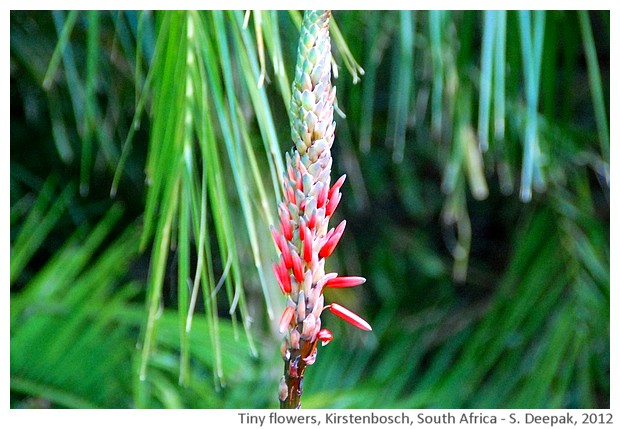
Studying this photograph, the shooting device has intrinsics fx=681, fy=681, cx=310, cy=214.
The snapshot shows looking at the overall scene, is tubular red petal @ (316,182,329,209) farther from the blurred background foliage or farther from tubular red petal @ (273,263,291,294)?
the blurred background foliage

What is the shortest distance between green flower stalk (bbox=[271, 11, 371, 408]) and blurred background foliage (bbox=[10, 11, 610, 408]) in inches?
6.6

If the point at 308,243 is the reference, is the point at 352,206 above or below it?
below

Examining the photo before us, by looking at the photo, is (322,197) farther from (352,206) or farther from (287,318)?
(352,206)

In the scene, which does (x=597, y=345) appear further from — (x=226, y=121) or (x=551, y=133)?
(x=226, y=121)

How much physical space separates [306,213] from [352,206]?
2.30 ft

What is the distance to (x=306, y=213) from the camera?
0.23 m

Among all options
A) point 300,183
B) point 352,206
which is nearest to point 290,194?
point 300,183

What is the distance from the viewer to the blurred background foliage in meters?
0.53

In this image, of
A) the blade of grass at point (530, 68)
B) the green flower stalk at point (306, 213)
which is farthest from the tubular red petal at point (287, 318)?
the blade of grass at point (530, 68)

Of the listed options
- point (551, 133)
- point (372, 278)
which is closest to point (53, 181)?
point (372, 278)

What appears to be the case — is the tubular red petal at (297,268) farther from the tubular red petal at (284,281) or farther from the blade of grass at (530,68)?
the blade of grass at (530,68)

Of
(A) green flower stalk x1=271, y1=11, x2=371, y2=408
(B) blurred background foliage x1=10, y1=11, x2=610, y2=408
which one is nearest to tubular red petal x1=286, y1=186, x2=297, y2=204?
(A) green flower stalk x1=271, y1=11, x2=371, y2=408

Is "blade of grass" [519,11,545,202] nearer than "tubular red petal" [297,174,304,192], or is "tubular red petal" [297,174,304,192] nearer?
"tubular red petal" [297,174,304,192]
